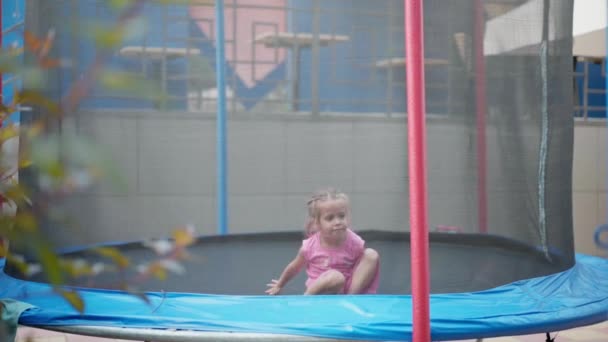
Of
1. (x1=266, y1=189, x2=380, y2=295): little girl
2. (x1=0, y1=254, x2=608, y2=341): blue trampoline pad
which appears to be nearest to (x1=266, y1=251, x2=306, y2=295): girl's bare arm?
(x1=266, y1=189, x2=380, y2=295): little girl

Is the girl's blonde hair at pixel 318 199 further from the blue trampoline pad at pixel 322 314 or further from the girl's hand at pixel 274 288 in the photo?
the blue trampoline pad at pixel 322 314

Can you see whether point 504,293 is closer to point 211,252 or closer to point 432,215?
point 432,215

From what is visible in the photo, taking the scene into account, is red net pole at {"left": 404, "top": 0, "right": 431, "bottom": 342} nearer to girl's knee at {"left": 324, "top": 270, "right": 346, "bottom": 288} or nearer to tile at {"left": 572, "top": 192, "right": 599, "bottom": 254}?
girl's knee at {"left": 324, "top": 270, "right": 346, "bottom": 288}

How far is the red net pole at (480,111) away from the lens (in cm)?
182

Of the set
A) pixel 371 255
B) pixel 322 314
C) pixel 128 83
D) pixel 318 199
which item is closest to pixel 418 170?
pixel 322 314

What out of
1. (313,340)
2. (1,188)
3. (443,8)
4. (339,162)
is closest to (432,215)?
(339,162)

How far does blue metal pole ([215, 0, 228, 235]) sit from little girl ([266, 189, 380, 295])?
309mm

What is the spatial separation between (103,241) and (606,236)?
10.1ft

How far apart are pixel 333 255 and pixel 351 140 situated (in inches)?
11.0

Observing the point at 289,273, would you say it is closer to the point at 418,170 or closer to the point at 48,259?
the point at 418,170

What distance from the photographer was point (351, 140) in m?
1.87

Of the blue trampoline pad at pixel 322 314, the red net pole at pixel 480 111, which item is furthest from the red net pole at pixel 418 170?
the red net pole at pixel 480 111

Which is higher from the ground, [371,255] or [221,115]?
[221,115]

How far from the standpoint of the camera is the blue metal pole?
204 cm
